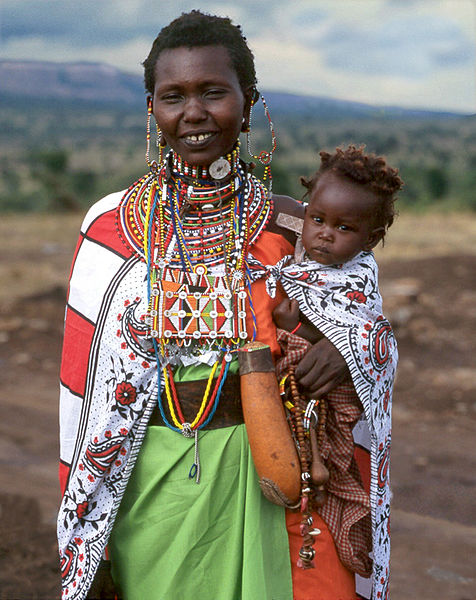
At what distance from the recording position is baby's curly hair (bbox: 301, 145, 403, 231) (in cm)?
219

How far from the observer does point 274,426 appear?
2.14 m

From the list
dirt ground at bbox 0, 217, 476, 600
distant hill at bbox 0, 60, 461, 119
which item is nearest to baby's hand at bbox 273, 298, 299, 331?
distant hill at bbox 0, 60, 461, 119

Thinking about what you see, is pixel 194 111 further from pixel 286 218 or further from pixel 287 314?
pixel 287 314

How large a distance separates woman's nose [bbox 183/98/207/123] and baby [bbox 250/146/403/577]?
377 mm

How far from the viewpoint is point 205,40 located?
223cm

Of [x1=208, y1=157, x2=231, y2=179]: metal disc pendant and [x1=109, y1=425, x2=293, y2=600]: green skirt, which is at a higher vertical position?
[x1=208, y1=157, x2=231, y2=179]: metal disc pendant

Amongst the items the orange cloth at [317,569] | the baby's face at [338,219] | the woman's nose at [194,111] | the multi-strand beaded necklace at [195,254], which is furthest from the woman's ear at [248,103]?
the orange cloth at [317,569]

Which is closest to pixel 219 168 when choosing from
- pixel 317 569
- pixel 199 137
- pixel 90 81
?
pixel 199 137

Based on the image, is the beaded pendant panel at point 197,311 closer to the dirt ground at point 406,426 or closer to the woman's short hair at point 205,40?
the woman's short hair at point 205,40

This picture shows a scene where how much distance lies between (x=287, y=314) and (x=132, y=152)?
37.7 m

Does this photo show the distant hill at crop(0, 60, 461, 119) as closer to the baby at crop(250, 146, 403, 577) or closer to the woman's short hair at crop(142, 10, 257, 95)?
the woman's short hair at crop(142, 10, 257, 95)

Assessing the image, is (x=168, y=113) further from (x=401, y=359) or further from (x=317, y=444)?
(x=401, y=359)

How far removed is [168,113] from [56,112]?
50210 mm

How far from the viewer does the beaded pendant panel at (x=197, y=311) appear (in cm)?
224
